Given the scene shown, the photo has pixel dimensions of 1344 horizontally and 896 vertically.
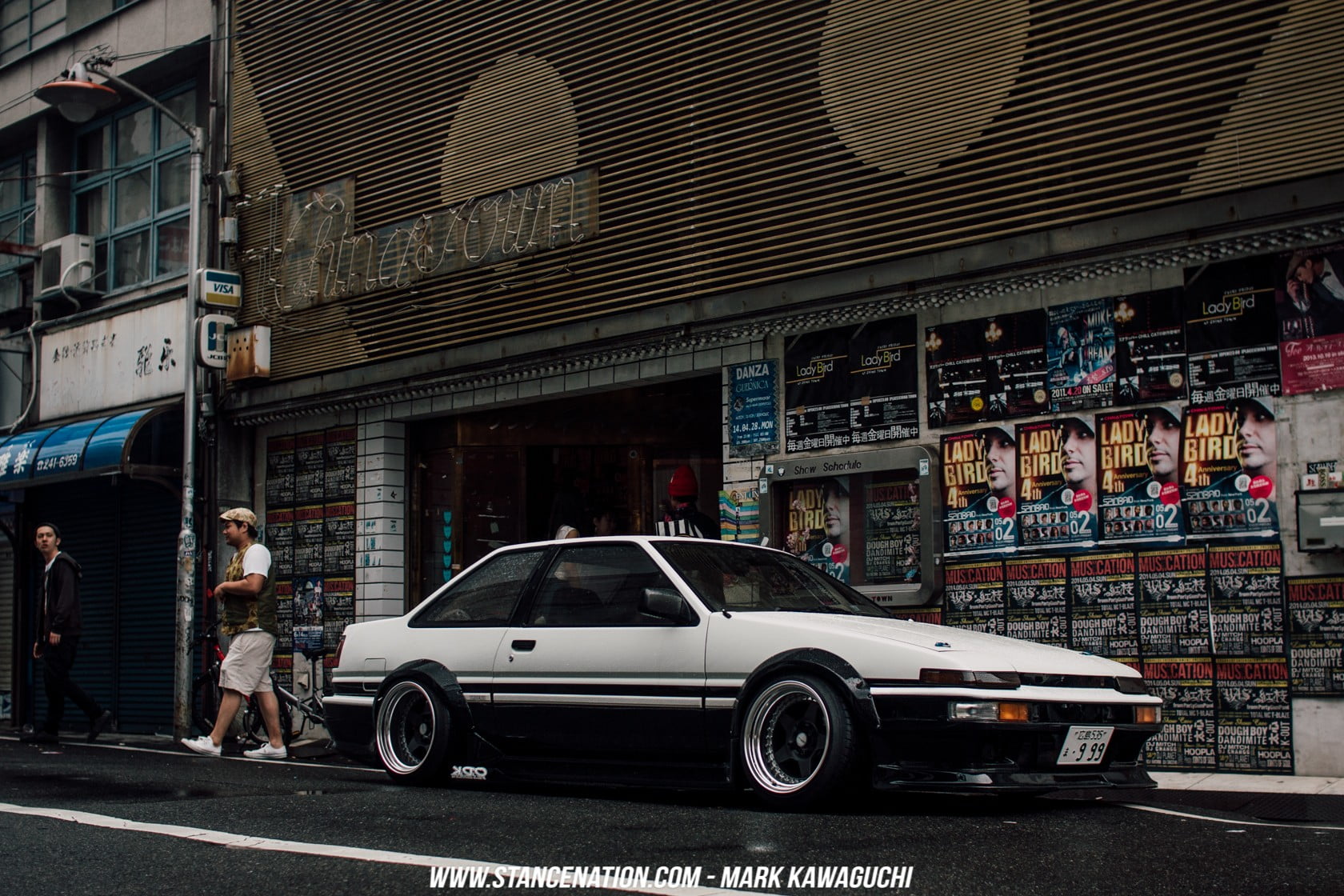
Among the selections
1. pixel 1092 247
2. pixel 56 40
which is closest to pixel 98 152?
pixel 56 40

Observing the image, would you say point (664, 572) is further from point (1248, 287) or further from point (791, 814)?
point (1248, 287)

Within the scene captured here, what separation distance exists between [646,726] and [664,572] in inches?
30.6

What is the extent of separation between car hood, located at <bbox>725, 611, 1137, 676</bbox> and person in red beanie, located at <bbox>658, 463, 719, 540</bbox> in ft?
15.4

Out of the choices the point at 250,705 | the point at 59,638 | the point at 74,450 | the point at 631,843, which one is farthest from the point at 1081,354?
the point at 74,450

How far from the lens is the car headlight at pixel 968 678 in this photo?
6398 mm

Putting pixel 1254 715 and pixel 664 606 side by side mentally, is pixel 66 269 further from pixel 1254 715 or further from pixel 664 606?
pixel 1254 715

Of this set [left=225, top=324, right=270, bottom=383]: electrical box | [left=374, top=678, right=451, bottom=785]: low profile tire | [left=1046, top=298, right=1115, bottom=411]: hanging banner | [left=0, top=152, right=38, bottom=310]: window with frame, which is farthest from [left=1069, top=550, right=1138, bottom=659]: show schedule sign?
[left=0, top=152, right=38, bottom=310]: window with frame

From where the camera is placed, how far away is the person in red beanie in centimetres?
1269

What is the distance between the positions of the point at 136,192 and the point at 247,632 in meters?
9.73

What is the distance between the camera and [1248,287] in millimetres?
9414

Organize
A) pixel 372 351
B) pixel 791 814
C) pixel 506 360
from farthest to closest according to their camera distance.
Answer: pixel 372 351, pixel 506 360, pixel 791 814

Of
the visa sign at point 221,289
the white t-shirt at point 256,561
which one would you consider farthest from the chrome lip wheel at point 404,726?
the visa sign at point 221,289

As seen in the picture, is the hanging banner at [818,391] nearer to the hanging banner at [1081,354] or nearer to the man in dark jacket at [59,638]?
the hanging banner at [1081,354]

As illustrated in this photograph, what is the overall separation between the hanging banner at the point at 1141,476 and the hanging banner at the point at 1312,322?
789 millimetres
